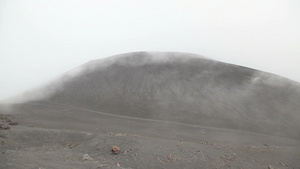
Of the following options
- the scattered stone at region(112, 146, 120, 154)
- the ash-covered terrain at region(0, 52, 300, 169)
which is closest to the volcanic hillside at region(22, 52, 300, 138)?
the ash-covered terrain at region(0, 52, 300, 169)

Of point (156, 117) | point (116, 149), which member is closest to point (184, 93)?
point (156, 117)

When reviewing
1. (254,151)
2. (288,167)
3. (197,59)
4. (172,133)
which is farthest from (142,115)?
(197,59)

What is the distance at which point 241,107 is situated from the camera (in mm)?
32000

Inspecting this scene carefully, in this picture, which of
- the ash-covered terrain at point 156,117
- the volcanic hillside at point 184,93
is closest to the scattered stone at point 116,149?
the ash-covered terrain at point 156,117

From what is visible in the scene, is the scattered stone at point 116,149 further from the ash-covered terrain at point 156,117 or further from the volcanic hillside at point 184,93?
the volcanic hillside at point 184,93

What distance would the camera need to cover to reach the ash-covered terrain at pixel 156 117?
12.5m

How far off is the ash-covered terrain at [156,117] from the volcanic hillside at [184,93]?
6.0 inches

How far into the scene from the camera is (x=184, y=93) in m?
36.9

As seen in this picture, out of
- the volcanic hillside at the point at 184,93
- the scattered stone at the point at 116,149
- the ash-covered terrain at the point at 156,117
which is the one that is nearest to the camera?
the scattered stone at the point at 116,149

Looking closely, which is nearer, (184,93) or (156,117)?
(156,117)

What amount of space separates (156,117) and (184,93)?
9.08m

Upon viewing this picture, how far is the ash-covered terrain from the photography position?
12461 mm

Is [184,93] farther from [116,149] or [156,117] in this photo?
[116,149]

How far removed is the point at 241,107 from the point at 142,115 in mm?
13926
